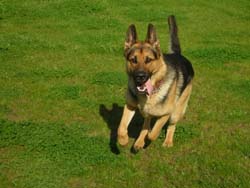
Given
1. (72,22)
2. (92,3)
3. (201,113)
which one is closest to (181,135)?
(201,113)

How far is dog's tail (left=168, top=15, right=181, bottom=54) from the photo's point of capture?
7.45 m

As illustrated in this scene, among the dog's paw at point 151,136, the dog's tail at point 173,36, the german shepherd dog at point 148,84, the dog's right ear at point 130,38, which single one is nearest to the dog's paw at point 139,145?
the german shepherd dog at point 148,84

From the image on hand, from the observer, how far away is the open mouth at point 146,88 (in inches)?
237

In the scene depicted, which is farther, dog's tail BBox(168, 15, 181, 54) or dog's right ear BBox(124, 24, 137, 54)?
dog's tail BBox(168, 15, 181, 54)

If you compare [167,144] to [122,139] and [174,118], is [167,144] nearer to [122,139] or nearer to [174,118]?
[174,118]

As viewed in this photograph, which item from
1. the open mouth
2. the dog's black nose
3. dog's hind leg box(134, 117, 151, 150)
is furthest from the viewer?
dog's hind leg box(134, 117, 151, 150)

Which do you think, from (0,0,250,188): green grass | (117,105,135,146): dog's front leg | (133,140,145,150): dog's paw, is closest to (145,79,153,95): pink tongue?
(117,105,135,146): dog's front leg

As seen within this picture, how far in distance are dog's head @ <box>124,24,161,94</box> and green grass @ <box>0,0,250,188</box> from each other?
1.17 meters

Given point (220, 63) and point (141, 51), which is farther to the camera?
point (220, 63)

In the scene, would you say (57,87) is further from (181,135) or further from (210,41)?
(210,41)

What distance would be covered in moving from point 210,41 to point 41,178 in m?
8.20

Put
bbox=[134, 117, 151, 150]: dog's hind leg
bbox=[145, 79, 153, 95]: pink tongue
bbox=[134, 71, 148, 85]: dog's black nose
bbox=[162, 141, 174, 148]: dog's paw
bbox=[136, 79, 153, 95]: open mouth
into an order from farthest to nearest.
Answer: bbox=[162, 141, 174, 148]: dog's paw < bbox=[134, 117, 151, 150]: dog's hind leg < bbox=[145, 79, 153, 95]: pink tongue < bbox=[136, 79, 153, 95]: open mouth < bbox=[134, 71, 148, 85]: dog's black nose

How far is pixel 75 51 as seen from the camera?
11.2 metres

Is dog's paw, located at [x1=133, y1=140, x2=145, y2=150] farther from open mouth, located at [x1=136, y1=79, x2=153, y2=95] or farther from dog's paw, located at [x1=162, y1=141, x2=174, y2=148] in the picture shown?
open mouth, located at [x1=136, y1=79, x2=153, y2=95]
